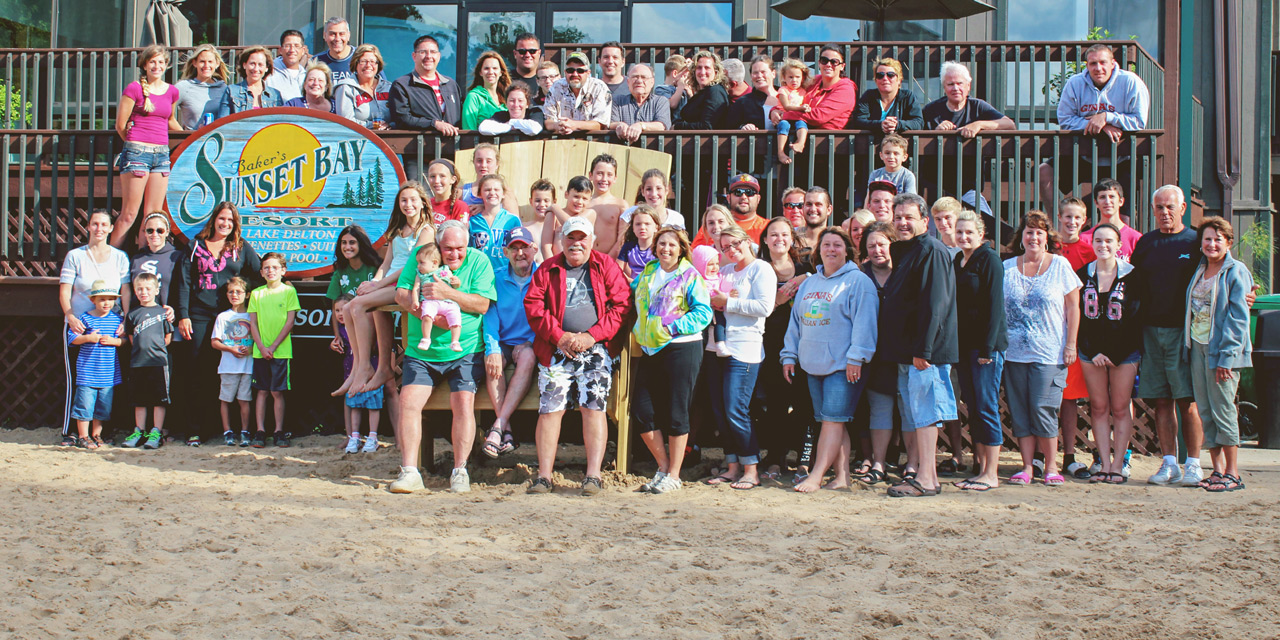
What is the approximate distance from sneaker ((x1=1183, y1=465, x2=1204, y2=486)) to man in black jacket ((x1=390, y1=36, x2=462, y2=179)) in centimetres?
514

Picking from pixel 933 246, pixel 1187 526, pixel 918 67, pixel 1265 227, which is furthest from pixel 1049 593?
pixel 1265 227

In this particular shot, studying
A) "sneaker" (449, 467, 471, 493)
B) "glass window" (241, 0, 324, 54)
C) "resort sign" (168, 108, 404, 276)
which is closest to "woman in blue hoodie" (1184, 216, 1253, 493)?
"sneaker" (449, 467, 471, 493)

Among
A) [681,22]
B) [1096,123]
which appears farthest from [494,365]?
[681,22]

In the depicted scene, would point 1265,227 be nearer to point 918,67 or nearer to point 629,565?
point 918,67

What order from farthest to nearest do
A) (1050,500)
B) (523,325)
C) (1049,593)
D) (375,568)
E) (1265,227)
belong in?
(1265,227) < (523,325) < (1050,500) < (375,568) < (1049,593)

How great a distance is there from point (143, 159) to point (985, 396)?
5895mm

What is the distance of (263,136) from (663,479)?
161 inches

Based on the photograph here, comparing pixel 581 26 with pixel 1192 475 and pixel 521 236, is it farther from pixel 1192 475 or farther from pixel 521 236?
pixel 1192 475

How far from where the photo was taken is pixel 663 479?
5605 mm

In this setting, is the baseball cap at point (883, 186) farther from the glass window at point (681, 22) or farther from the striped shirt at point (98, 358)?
the glass window at point (681, 22)

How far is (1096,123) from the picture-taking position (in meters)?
7.11

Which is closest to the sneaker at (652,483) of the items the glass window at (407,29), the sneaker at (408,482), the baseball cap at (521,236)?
the sneaker at (408,482)

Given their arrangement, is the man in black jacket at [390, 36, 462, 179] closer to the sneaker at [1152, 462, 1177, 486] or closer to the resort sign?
the resort sign

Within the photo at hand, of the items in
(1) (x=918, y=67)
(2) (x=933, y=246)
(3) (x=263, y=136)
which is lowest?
(2) (x=933, y=246)
